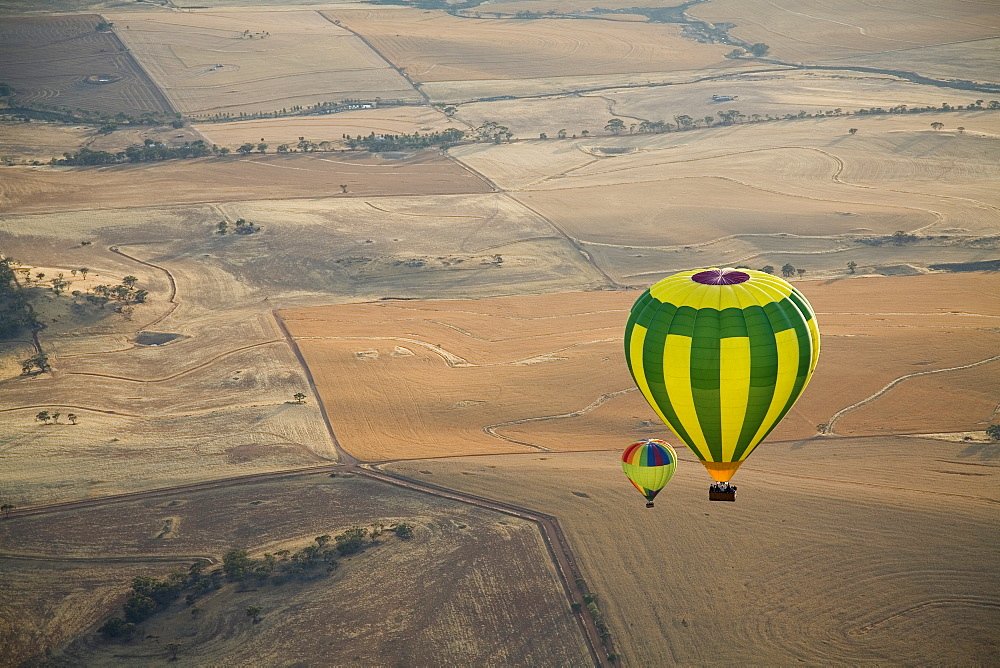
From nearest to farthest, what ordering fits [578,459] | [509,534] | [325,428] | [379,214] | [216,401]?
[509,534]
[578,459]
[325,428]
[216,401]
[379,214]

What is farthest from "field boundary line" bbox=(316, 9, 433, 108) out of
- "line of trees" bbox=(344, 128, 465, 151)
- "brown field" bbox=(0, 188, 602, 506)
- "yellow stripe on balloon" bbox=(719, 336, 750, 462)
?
"yellow stripe on balloon" bbox=(719, 336, 750, 462)

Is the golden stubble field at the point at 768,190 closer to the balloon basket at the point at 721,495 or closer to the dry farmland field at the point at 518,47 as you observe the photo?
the dry farmland field at the point at 518,47

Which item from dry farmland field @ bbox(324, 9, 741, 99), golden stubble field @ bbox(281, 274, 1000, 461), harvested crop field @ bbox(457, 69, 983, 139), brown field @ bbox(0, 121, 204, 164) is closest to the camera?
golden stubble field @ bbox(281, 274, 1000, 461)

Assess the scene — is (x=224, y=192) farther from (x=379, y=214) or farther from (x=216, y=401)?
(x=216, y=401)

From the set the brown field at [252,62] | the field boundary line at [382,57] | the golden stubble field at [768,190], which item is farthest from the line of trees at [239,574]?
the field boundary line at [382,57]

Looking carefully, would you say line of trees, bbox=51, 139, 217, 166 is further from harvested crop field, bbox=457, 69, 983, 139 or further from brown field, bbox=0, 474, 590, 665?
brown field, bbox=0, 474, 590, 665

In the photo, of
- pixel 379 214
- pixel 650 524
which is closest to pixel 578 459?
pixel 650 524

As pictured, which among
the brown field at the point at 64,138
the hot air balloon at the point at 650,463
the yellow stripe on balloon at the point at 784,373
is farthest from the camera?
the brown field at the point at 64,138
